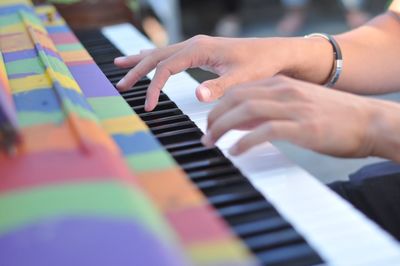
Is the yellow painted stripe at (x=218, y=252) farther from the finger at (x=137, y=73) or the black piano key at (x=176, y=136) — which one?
the finger at (x=137, y=73)

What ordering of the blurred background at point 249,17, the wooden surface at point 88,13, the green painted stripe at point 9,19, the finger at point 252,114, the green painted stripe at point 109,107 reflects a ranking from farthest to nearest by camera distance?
the blurred background at point 249,17 < the wooden surface at point 88,13 < the green painted stripe at point 9,19 < the green painted stripe at point 109,107 < the finger at point 252,114

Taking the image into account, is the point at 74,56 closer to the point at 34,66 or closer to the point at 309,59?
the point at 34,66

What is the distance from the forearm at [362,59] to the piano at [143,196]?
0.86ft

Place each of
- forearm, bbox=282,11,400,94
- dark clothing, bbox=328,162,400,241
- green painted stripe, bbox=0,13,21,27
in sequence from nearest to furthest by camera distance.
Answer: dark clothing, bbox=328,162,400,241 → forearm, bbox=282,11,400,94 → green painted stripe, bbox=0,13,21,27

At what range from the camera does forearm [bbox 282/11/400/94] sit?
100 cm

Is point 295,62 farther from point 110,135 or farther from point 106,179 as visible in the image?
point 106,179

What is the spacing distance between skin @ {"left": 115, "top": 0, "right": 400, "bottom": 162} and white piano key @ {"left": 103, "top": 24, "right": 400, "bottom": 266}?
0.04 meters

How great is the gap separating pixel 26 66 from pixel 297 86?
1.43 feet

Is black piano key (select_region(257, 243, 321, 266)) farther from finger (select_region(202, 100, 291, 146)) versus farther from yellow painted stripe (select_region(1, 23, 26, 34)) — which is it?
yellow painted stripe (select_region(1, 23, 26, 34))

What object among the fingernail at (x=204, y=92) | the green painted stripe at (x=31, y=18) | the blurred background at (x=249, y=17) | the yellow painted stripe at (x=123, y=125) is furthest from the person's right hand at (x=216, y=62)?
the blurred background at (x=249, y=17)

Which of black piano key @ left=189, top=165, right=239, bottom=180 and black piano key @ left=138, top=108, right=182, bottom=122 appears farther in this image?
black piano key @ left=138, top=108, right=182, bottom=122

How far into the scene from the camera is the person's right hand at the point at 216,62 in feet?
2.81

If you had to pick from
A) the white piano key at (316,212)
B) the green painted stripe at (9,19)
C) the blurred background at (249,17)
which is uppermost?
the green painted stripe at (9,19)

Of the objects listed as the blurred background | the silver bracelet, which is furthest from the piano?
the blurred background
